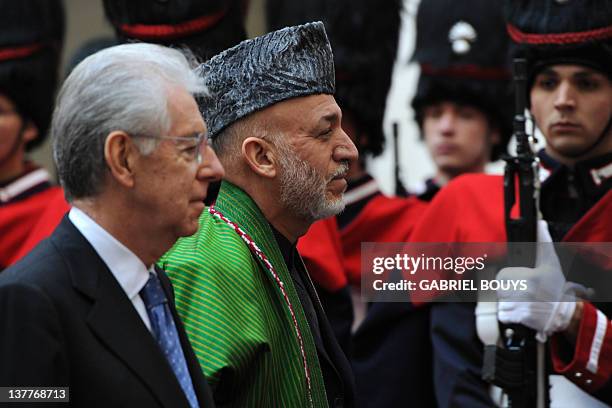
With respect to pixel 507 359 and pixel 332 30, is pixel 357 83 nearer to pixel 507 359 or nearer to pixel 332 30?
pixel 332 30

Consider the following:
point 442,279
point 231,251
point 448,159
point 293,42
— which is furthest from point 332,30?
point 231,251

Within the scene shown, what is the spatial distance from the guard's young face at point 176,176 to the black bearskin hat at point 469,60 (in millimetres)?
4230

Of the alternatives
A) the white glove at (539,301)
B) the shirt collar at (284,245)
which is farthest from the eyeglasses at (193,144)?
the white glove at (539,301)

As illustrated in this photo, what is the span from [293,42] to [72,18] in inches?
304

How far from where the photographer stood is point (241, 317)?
3.60m

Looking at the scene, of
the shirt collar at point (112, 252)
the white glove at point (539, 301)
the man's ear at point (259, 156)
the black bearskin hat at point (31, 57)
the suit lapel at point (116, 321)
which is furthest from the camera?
the black bearskin hat at point (31, 57)

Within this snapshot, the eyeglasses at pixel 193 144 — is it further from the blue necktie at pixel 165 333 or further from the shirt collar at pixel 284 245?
the shirt collar at pixel 284 245

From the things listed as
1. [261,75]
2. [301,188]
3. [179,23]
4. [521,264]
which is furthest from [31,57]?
[301,188]

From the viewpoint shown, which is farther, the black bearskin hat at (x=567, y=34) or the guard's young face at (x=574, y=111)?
the black bearskin hat at (x=567, y=34)

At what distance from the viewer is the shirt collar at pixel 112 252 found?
305 centimetres

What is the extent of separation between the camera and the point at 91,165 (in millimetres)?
3035

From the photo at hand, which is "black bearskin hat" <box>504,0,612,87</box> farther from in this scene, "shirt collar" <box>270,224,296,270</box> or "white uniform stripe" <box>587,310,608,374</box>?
"shirt collar" <box>270,224,296,270</box>

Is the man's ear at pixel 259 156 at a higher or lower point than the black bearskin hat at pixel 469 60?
higher

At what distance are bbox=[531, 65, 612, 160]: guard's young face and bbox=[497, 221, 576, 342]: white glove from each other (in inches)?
24.8
